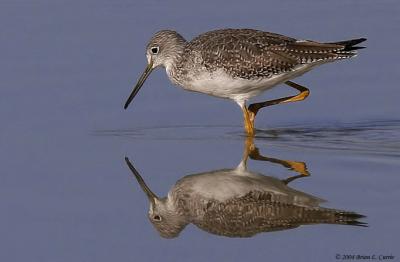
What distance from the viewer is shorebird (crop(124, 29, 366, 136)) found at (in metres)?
15.6

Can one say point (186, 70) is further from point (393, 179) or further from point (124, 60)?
point (393, 179)

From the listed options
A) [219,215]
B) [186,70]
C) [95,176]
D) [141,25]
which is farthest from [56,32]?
[219,215]

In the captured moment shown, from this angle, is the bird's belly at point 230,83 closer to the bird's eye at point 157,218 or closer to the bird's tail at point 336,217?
the bird's eye at point 157,218

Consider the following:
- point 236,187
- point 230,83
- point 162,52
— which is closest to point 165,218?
point 236,187

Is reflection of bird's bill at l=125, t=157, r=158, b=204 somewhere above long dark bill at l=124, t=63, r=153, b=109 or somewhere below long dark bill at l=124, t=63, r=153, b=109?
below

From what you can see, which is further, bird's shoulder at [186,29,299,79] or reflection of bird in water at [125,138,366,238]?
bird's shoulder at [186,29,299,79]

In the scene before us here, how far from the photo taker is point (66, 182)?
1354cm

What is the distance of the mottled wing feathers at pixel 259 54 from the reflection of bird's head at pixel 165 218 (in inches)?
130

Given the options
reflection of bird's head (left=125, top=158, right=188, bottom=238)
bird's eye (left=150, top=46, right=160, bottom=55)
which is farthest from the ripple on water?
reflection of bird's head (left=125, top=158, right=188, bottom=238)

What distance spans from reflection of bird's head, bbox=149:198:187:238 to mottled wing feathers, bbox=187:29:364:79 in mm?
3291

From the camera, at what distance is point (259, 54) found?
15.7 metres

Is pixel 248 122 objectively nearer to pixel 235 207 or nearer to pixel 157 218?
pixel 235 207

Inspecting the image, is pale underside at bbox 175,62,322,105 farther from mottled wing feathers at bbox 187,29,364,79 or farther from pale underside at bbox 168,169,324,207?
pale underside at bbox 168,169,324,207

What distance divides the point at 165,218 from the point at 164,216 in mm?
74
